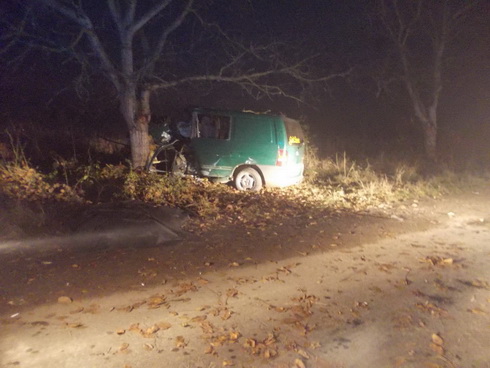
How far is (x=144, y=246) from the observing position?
5852mm

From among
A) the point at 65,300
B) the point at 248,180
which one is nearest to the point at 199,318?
the point at 65,300

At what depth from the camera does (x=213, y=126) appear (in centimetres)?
991

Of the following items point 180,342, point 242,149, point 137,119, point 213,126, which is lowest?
point 180,342

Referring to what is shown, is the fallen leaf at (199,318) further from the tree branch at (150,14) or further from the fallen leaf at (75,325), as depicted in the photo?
the tree branch at (150,14)

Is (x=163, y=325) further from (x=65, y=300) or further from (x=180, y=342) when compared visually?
(x=65, y=300)

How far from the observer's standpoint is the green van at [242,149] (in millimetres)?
9555

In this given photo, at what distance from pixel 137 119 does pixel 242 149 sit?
271 cm

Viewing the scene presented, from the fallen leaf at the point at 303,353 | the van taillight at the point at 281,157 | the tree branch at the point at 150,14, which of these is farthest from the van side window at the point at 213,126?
the fallen leaf at the point at 303,353

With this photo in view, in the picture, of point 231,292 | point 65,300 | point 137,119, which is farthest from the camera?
point 137,119

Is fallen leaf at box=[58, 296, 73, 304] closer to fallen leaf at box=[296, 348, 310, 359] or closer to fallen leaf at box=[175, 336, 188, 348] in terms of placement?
fallen leaf at box=[175, 336, 188, 348]

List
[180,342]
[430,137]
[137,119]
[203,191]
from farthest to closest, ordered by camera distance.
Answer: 1. [430,137]
2. [137,119]
3. [203,191]
4. [180,342]

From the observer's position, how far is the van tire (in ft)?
32.2

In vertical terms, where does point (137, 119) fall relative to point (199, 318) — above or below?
above

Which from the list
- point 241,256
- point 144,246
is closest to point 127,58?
point 144,246
